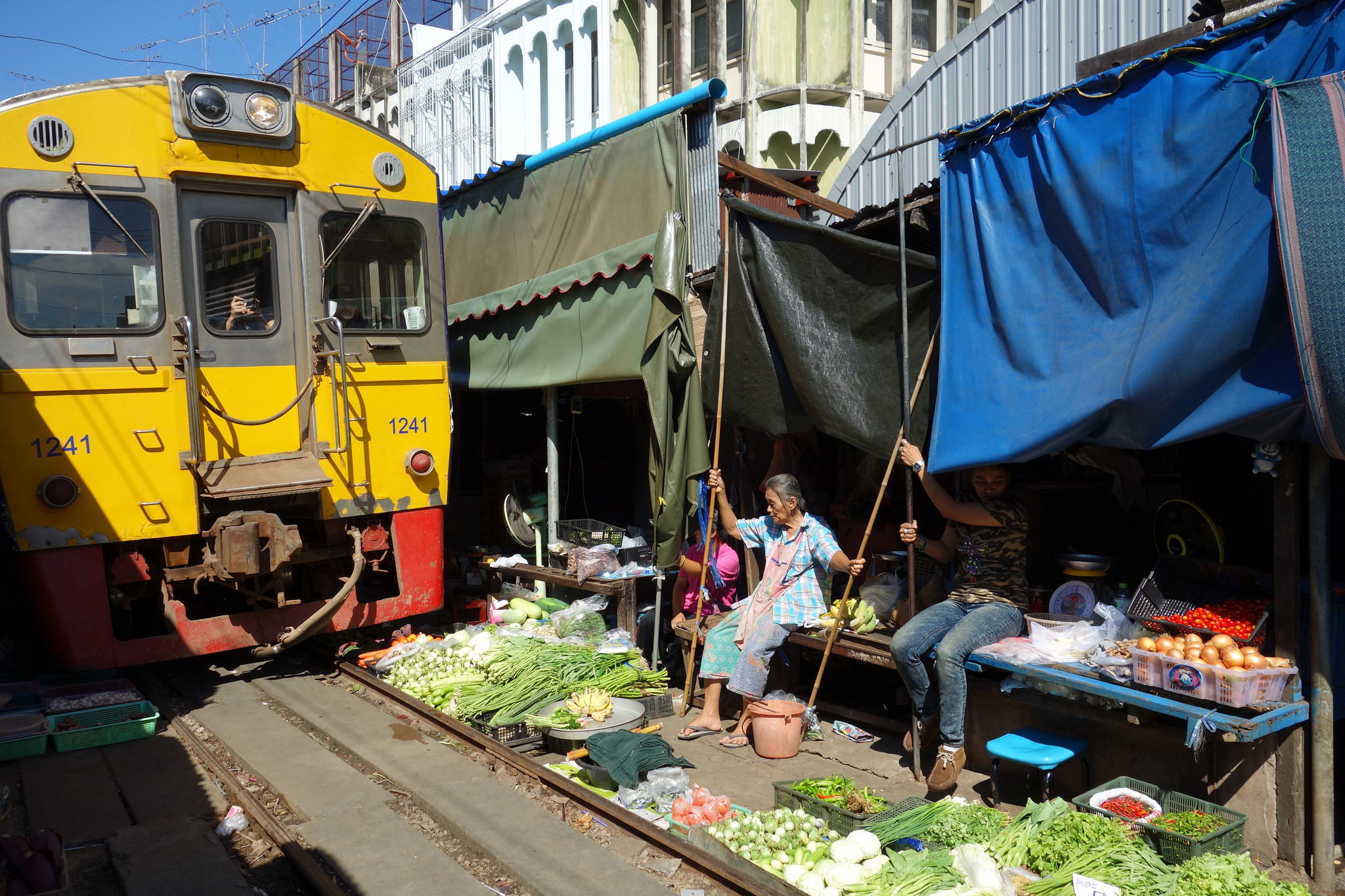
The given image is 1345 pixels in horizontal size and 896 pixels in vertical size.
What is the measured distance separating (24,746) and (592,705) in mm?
3287

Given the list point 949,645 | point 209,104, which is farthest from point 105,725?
point 949,645

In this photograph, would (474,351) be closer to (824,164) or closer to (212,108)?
(212,108)

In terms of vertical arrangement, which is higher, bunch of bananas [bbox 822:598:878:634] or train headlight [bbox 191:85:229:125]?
train headlight [bbox 191:85:229:125]

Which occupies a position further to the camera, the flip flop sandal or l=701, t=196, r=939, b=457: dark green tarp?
the flip flop sandal

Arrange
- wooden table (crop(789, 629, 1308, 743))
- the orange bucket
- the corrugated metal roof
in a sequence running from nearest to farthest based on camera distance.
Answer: wooden table (crop(789, 629, 1308, 743))
the orange bucket
the corrugated metal roof

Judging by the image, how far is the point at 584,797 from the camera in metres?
4.85

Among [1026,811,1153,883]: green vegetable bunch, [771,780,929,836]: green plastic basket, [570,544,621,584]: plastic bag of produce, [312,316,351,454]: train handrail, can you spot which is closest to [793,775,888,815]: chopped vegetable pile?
[771,780,929,836]: green plastic basket

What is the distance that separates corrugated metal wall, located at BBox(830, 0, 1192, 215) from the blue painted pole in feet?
7.46

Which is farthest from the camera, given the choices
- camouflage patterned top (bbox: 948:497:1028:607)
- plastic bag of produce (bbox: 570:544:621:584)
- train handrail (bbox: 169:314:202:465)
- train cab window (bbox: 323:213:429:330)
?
plastic bag of produce (bbox: 570:544:621:584)

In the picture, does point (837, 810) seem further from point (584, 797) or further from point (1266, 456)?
point (1266, 456)

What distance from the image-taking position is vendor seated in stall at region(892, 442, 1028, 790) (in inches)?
193

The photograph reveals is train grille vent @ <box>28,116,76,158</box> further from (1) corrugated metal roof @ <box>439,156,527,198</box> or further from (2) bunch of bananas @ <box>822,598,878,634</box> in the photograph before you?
(2) bunch of bananas @ <box>822,598,878,634</box>

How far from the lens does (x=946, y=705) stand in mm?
4910

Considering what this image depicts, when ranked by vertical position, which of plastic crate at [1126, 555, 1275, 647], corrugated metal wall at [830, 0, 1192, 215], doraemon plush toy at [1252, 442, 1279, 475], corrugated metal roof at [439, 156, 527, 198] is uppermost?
corrugated metal wall at [830, 0, 1192, 215]
